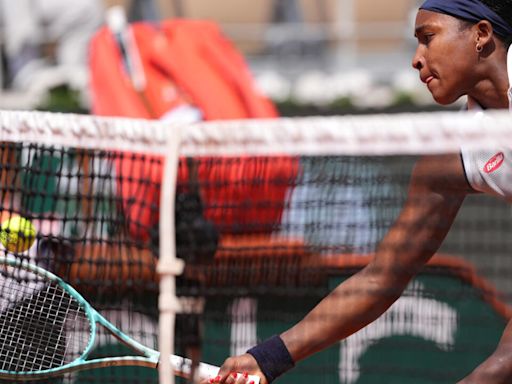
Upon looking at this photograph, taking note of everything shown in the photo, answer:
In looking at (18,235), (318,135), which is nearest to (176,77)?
(18,235)

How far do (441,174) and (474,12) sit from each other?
0.46m

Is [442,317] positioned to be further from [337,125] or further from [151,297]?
[337,125]

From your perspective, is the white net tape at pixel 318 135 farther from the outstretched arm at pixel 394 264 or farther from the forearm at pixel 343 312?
the forearm at pixel 343 312

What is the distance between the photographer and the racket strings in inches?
129

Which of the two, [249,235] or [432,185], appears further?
[249,235]

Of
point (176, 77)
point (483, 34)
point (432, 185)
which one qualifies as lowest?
point (432, 185)

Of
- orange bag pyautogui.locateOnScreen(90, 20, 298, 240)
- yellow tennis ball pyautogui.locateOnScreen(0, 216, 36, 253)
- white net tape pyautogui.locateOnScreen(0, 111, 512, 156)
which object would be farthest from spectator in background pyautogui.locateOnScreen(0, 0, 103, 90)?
white net tape pyautogui.locateOnScreen(0, 111, 512, 156)

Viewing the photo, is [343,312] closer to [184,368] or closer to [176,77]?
[184,368]

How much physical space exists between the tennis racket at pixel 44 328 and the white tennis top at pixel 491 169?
944mm

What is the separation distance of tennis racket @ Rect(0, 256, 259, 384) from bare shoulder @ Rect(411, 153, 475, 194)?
0.82 m

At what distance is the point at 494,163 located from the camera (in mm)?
3031

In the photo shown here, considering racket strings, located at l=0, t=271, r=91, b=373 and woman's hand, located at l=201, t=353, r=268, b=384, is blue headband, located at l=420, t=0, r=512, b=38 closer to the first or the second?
woman's hand, located at l=201, t=353, r=268, b=384

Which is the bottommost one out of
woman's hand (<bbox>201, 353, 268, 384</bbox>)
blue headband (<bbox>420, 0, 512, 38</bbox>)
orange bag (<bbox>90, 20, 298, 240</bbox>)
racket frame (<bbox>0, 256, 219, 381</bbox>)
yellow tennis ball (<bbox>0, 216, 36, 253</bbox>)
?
woman's hand (<bbox>201, 353, 268, 384</bbox>)

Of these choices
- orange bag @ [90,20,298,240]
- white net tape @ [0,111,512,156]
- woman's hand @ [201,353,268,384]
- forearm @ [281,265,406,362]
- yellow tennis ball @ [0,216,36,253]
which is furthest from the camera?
orange bag @ [90,20,298,240]
